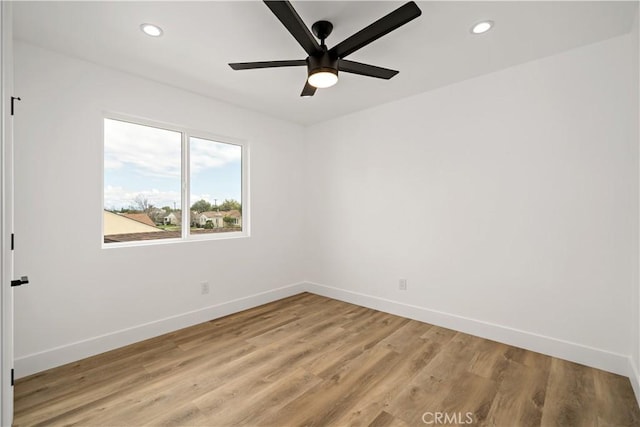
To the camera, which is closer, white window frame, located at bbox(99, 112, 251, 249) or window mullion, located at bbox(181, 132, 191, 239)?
white window frame, located at bbox(99, 112, 251, 249)

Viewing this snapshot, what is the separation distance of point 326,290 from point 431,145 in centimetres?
240

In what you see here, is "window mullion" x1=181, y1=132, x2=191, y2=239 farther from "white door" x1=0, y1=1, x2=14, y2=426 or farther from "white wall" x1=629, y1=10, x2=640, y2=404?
"white wall" x1=629, y1=10, x2=640, y2=404

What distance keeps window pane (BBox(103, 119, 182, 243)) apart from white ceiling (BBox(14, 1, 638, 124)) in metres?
0.58

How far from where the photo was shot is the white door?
1.43 metres

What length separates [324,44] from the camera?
2.07 meters

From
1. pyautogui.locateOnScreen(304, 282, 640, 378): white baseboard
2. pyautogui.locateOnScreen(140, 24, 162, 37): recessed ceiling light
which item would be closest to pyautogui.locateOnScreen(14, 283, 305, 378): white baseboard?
pyautogui.locateOnScreen(304, 282, 640, 378): white baseboard

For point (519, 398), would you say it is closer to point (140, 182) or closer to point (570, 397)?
point (570, 397)

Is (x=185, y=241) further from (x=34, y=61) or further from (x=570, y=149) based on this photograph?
(x=570, y=149)

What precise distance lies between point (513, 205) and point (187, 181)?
3.35 meters

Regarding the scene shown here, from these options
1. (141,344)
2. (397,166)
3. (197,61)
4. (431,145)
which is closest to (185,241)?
(141,344)

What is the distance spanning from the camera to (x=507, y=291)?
2744 mm

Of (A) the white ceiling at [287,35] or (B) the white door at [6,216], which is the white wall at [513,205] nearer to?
(A) the white ceiling at [287,35]

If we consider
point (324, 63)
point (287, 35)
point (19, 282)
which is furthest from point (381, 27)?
point (19, 282)
